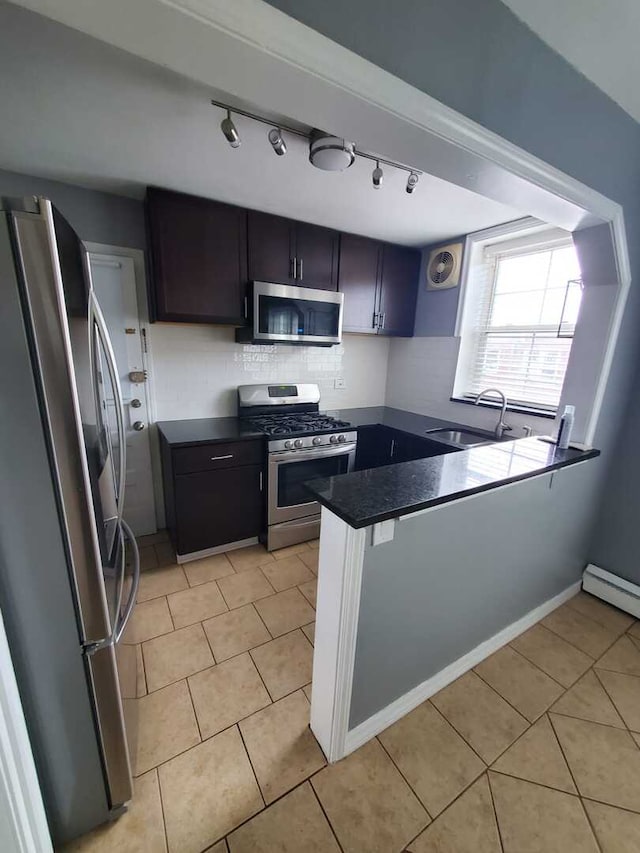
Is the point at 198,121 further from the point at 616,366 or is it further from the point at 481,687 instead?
the point at 481,687

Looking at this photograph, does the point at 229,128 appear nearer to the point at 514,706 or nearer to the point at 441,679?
the point at 441,679

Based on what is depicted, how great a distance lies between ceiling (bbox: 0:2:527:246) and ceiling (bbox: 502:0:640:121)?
26.0 inches

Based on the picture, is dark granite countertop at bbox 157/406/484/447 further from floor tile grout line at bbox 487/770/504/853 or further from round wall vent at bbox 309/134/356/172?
floor tile grout line at bbox 487/770/504/853

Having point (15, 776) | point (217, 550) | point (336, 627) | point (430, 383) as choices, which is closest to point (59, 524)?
point (15, 776)

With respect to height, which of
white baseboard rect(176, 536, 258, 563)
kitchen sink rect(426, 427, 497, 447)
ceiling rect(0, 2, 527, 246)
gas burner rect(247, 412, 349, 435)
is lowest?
white baseboard rect(176, 536, 258, 563)

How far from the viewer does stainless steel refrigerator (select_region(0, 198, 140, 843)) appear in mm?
735

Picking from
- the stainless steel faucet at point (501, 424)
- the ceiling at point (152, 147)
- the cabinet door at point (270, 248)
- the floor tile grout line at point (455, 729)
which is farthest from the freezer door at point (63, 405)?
the stainless steel faucet at point (501, 424)

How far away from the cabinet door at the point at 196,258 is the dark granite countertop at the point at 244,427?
748 millimetres

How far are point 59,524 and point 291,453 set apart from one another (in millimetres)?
1657

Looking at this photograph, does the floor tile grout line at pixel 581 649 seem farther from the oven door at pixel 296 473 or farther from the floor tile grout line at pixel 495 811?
the oven door at pixel 296 473

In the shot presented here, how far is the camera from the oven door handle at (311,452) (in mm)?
2387

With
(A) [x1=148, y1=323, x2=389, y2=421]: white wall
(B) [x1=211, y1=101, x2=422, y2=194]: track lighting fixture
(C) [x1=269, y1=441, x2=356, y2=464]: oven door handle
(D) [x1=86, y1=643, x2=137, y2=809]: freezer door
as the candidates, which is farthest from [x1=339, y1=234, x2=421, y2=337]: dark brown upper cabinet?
(D) [x1=86, y1=643, x2=137, y2=809]: freezer door

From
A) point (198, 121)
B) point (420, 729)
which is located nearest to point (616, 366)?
point (420, 729)

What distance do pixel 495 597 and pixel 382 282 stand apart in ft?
8.10
